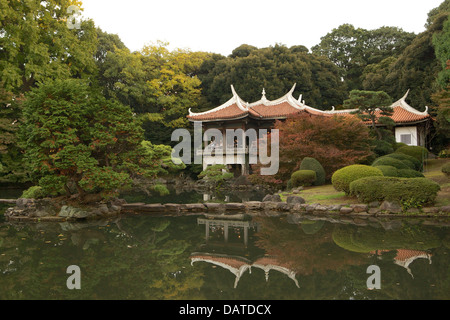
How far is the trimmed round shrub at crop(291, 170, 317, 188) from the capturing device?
13.6m

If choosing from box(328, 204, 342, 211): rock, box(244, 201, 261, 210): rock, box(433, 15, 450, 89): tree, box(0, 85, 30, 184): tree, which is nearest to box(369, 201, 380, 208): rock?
box(328, 204, 342, 211): rock

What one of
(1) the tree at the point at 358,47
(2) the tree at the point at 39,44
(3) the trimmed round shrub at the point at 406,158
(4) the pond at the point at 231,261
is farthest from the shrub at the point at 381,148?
(1) the tree at the point at 358,47

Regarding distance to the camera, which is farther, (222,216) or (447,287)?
(222,216)

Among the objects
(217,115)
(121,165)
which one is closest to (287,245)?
(121,165)

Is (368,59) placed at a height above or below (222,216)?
above

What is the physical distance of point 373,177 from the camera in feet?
31.9

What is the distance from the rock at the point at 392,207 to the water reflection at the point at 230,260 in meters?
0.91

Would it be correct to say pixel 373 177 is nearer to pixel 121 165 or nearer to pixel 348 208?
pixel 348 208

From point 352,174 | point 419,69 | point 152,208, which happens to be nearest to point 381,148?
point 352,174

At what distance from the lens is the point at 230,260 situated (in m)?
5.41

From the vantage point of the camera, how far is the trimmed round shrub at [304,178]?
13587 millimetres

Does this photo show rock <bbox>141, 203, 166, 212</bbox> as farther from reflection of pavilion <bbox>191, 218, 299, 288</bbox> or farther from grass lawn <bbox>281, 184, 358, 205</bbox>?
grass lawn <bbox>281, 184, 358, 205</bbox>

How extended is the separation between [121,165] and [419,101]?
22.7 m

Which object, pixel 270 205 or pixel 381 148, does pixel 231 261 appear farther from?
pixel 381 148
